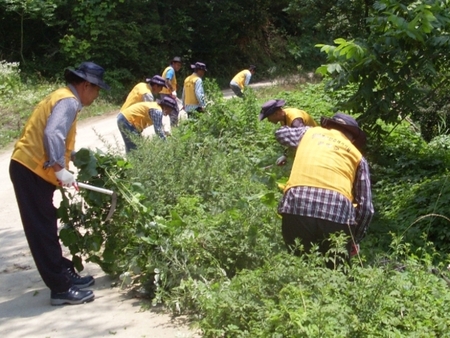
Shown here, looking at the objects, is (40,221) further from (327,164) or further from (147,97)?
(147,97)

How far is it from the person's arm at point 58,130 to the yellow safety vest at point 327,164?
A: 1.71 meters

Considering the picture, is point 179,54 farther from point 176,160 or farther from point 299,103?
point 176,160

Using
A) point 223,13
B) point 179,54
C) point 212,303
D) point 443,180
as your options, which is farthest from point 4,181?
point 223,13

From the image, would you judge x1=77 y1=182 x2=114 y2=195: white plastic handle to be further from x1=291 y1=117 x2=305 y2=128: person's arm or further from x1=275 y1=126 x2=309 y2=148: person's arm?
x1=291 y1=117 x2=305 y2=128: person's arm

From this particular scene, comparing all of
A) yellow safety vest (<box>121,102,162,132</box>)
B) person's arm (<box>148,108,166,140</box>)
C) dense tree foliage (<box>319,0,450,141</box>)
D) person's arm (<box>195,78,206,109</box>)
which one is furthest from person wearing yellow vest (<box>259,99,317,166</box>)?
person's arm (<box>195,78,206,109</box>)

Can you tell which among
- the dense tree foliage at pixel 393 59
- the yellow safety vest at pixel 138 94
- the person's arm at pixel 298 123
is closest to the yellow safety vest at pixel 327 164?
the person's arm at pixel 298 123

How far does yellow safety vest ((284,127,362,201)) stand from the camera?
14.9 feet

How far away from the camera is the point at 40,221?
5.30 meters

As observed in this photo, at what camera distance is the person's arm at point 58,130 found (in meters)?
5.06

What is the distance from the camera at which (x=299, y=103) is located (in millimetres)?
12906

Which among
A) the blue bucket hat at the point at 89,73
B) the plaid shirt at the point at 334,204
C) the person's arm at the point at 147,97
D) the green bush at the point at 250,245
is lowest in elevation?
the green bush at the point at 250,245

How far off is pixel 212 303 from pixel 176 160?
9.55 feet

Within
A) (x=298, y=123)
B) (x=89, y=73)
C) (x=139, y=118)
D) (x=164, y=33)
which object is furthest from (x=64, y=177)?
(x=164, y=33)

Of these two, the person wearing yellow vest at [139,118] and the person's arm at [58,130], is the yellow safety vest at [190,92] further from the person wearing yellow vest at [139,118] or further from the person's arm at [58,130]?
the person's arm at [58,130]
